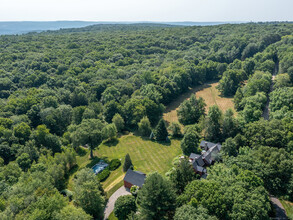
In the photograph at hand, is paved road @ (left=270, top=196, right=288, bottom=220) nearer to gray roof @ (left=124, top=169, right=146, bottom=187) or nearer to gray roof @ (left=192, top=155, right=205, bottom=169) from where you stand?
gray roof @ (left=192, top=155, right=205, bottom=169)

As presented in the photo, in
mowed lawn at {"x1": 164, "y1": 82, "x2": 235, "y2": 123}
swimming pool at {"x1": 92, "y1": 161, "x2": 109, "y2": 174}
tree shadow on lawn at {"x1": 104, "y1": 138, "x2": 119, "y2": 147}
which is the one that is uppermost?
mowed lawn at {"x1": 164, "y1": 82, "x2": 235, "y2": 123}

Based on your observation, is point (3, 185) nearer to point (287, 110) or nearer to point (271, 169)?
point (271, 169)

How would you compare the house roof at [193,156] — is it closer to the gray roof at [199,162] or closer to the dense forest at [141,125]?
the gray roof at [199,162]

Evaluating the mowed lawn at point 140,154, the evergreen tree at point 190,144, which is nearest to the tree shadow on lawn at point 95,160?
the mowed lawn at point 140,154

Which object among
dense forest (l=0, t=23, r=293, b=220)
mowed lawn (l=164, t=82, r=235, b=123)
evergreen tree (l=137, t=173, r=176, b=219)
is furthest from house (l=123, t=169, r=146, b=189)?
mowed lawn (l=164, t=82, r=235, b=123)

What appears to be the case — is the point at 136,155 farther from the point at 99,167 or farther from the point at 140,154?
the point at 99,167
